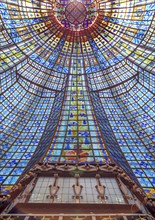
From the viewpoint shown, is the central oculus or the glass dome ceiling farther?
the central oculus

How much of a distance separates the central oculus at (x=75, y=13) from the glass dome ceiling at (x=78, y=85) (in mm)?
467

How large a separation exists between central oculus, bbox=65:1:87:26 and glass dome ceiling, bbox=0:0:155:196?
18.4 inches

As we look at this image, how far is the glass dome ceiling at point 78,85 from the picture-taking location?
22969 millimetres

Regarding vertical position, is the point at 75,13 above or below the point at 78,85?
above

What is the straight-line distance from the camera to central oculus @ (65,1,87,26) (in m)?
42.3

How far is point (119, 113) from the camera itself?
32688mm

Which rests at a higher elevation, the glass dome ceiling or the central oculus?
the central oculus

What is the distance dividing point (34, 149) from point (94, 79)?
20.4 meters

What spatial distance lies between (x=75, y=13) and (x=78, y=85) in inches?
716

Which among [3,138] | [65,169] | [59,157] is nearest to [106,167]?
[65,169]

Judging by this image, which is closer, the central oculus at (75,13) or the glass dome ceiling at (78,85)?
the glass dome ceiling at (78,85)

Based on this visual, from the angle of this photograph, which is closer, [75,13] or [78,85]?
[78,85]

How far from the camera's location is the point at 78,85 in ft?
123

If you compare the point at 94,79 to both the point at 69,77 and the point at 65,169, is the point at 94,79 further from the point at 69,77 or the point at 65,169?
the point at 65,169
